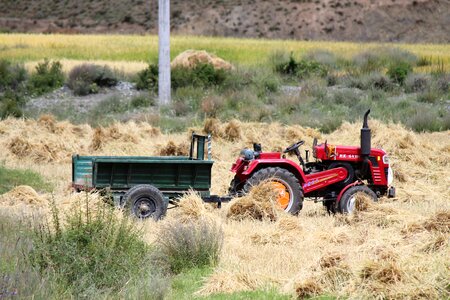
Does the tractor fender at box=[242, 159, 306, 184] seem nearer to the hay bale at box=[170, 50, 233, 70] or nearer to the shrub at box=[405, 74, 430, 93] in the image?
the shrub at box=[405, 74, 430, 93]

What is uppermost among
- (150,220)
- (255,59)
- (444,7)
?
(444,7)

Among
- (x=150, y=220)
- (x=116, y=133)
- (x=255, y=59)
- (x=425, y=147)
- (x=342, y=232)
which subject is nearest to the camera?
(x=342, y=232)

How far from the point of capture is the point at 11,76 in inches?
1487

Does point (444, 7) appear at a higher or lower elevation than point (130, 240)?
higher

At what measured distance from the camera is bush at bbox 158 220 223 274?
10422mm

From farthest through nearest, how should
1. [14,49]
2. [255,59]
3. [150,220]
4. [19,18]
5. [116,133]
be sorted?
[19,18], [14,49], [255,59], [116,133], [150,220]

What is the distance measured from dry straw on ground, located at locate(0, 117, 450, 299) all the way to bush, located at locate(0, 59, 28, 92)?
48.6 feet

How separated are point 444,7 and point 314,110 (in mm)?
45891

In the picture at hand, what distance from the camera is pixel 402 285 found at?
888 cm

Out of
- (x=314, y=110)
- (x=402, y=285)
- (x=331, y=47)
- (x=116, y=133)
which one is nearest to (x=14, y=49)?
(x=331, y=47)

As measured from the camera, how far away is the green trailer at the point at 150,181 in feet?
44.2

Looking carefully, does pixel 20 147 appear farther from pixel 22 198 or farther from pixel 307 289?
pixel 307 289

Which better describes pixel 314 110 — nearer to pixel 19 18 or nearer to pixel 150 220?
pixel 150 220

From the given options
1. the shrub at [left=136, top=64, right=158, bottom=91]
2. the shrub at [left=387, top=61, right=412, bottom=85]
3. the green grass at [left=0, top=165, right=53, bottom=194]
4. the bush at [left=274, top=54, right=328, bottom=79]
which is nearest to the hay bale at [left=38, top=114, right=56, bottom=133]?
the green grass at [left=0, top=165, right=53, bottom=194]
